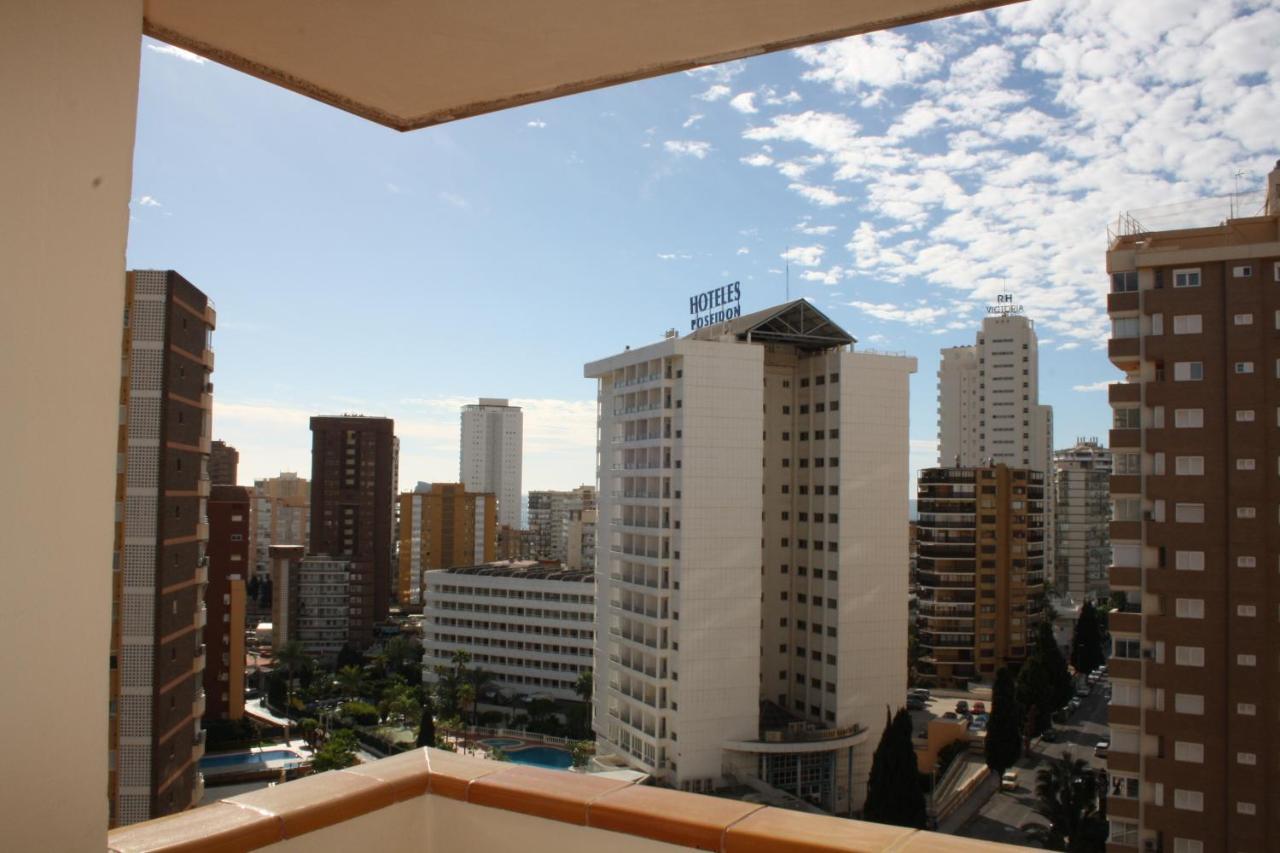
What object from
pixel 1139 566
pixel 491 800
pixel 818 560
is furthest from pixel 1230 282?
pixel 491 800

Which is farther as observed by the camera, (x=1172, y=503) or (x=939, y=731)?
(x=939, y=731)

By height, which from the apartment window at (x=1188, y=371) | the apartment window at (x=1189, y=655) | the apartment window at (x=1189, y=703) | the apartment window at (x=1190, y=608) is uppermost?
the apartment window at (x=1188, y=371)

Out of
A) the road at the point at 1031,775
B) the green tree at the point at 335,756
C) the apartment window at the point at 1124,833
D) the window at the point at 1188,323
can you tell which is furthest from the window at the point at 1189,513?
the green tree at the point at 335,756

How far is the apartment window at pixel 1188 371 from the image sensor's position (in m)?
16.9

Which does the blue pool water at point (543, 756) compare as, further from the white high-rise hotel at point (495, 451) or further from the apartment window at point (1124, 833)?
the white high-rise hotel at point (495, 451)

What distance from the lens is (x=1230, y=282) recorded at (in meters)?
16.7

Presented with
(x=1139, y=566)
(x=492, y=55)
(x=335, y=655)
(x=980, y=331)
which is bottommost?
(x=335, y=655)

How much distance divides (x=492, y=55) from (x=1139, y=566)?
19130mm

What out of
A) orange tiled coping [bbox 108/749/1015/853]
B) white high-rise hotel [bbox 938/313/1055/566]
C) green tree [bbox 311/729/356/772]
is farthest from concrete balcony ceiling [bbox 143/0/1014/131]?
white high-rise hotel [bbox 938/313/1055/566]

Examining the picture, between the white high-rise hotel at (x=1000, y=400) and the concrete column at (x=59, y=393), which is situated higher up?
the white high-rise hotel at (x=1000, y=400)

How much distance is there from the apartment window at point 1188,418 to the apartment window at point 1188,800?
23.0 feet

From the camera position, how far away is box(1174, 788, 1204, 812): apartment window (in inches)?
637

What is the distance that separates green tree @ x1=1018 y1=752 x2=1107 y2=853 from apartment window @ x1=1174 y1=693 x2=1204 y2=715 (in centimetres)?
524

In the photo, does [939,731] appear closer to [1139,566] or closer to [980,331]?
[1139,566]
